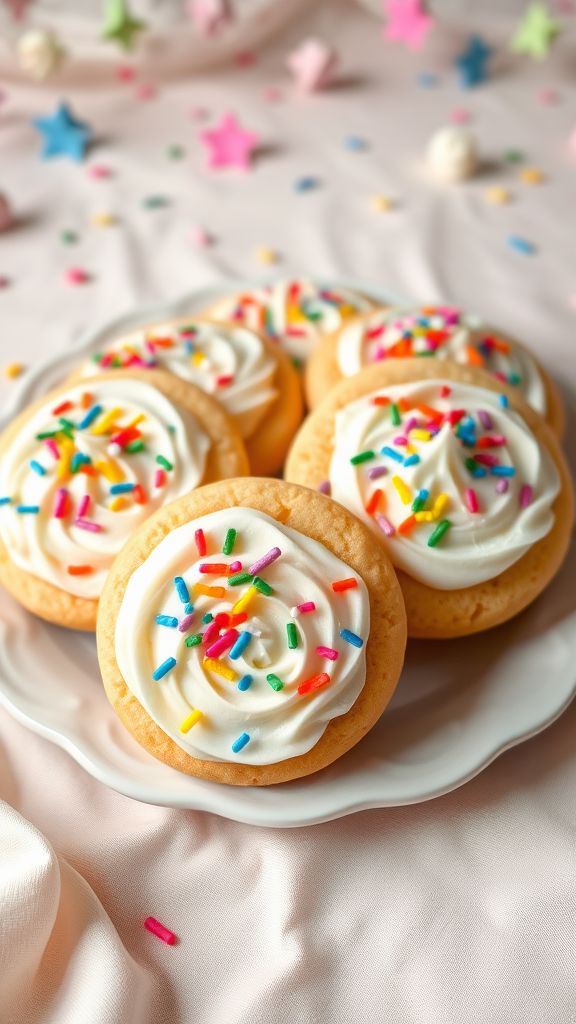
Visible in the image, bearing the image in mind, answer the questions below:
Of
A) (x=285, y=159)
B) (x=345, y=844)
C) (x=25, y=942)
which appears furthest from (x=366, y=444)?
(x=285, y=159)

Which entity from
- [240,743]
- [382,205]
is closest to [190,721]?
[240,743]

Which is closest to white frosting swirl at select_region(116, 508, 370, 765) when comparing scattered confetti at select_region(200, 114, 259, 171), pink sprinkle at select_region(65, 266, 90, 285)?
pink sprinkle at select_region(65, 266, 90, 285)

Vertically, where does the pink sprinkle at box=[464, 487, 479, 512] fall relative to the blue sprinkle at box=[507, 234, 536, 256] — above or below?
above

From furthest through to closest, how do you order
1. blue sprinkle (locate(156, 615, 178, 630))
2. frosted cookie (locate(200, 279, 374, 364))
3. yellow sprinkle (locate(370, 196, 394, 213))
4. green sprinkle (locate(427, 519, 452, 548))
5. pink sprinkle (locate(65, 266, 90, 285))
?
1. yellow sprinkle (locate(370, 196, 394, 213))
2. pink sprinkle (locate(65, 266, 90, 285))
3. frosted cookie (locate(200, 279, 374, 364))
4. green sprinkle (locate(427, 519, 452, 548))
5. blue sprinkle (locate(156, 615, 178, 630))

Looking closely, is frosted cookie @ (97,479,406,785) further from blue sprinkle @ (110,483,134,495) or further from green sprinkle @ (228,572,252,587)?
blue sprinkle @ (110,483,134,495)

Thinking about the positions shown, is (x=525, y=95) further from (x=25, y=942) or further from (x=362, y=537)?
(x=25, y=942)

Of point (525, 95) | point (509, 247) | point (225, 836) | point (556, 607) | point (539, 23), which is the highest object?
point (539, 23)

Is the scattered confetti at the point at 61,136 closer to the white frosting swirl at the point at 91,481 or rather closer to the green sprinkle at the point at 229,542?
the white frosting swirl at the point at 91,481
